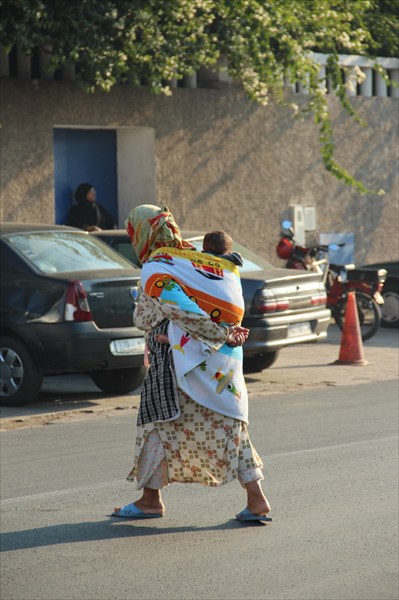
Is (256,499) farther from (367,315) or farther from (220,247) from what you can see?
(367,315)

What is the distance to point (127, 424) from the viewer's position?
1102cm

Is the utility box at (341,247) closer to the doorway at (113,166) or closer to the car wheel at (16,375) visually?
the doorway at (113,166)

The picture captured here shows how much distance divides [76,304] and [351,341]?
440 centimetres

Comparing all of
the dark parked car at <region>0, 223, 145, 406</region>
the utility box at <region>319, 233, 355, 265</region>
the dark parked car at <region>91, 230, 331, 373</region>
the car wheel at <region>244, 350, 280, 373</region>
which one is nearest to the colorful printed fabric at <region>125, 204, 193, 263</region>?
the dark parked car at <region>0, 223, 145, 406</region>

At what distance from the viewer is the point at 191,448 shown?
283 inches

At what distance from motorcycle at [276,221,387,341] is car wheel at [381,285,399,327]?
1163 millimetres

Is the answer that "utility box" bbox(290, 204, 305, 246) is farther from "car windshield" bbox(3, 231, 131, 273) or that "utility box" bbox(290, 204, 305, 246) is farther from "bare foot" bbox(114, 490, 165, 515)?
"bare foot" bbox(114, 490, 165, 515)

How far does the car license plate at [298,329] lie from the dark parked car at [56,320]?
6.74 feet

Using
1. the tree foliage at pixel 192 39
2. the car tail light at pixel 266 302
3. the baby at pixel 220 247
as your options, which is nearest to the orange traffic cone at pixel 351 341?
the car tail light at pixel 266 302

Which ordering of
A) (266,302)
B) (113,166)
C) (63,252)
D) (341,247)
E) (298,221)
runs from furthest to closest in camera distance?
(341,247) < (298,221) < (113,166) < (266,302) < (63,252)

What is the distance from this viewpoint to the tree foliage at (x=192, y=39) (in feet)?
53.8

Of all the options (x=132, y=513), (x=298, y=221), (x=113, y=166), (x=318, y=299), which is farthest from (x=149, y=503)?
(x=298, y=221)

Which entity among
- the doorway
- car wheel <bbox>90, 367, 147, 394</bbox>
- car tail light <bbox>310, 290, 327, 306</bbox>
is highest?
the doorway

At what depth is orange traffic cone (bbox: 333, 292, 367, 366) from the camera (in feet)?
49.2
